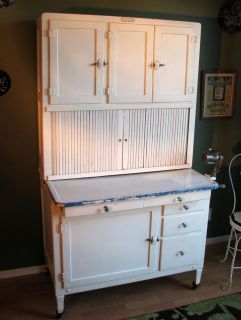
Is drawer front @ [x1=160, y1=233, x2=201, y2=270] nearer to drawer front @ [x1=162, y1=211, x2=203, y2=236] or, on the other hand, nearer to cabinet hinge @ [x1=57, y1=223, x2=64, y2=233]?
drawer front @ [x1=162, y1=211, x2=203, y2=236]

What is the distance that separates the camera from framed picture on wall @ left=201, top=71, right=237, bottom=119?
3.17 meters

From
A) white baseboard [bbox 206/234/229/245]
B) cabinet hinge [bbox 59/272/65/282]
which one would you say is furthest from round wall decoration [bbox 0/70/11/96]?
white baseboard [bbox 206/234/229/245]

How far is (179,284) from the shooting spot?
117 inches

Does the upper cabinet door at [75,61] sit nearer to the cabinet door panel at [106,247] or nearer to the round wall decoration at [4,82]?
the round wall decoration at [4,82]

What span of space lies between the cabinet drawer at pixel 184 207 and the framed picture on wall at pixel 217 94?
84 centimetres

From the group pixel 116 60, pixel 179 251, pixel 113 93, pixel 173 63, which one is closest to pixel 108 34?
pixel 116 60

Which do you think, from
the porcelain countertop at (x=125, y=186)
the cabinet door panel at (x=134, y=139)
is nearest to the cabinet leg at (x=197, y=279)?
the porcelain countertop at (x=125, y=186)

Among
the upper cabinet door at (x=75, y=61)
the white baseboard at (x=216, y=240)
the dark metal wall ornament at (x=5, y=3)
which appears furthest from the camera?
the white baseboard at (x=216, y=240)

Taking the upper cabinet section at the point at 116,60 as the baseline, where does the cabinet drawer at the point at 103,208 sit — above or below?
below

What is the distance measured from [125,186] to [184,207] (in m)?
0.43

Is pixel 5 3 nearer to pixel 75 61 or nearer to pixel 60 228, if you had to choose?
pixel 75 61

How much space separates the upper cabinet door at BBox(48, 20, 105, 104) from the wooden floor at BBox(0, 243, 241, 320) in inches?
54.8

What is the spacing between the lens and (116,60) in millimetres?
2564

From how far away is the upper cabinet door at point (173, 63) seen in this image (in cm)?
265
